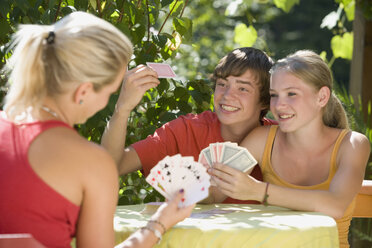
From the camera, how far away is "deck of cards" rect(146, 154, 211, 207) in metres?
2.25

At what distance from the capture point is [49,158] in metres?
1.89

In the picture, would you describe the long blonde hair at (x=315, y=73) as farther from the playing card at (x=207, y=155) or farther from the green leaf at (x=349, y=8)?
the green leaf at (x=349, y=8)

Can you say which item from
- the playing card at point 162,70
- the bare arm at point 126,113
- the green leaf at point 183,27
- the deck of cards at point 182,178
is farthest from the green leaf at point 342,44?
the deck of cards at point 182,178

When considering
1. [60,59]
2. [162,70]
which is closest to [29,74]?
[60,59]

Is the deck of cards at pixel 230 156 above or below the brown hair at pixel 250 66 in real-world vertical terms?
below

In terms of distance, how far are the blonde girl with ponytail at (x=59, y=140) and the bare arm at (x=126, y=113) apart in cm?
84

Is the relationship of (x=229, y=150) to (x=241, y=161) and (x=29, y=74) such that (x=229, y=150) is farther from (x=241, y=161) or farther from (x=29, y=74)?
(x=29, y=74)

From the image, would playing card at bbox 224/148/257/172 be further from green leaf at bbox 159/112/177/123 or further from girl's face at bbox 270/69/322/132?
green leaf at bbox 159/112/177/123

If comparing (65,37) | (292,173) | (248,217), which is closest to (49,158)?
(65,37)

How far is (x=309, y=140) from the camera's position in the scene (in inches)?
120

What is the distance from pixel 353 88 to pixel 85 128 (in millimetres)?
3225

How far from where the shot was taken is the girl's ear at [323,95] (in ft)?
9.90

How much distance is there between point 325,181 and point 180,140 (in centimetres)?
81

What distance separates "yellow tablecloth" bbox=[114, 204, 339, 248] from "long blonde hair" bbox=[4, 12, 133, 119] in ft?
2.03
